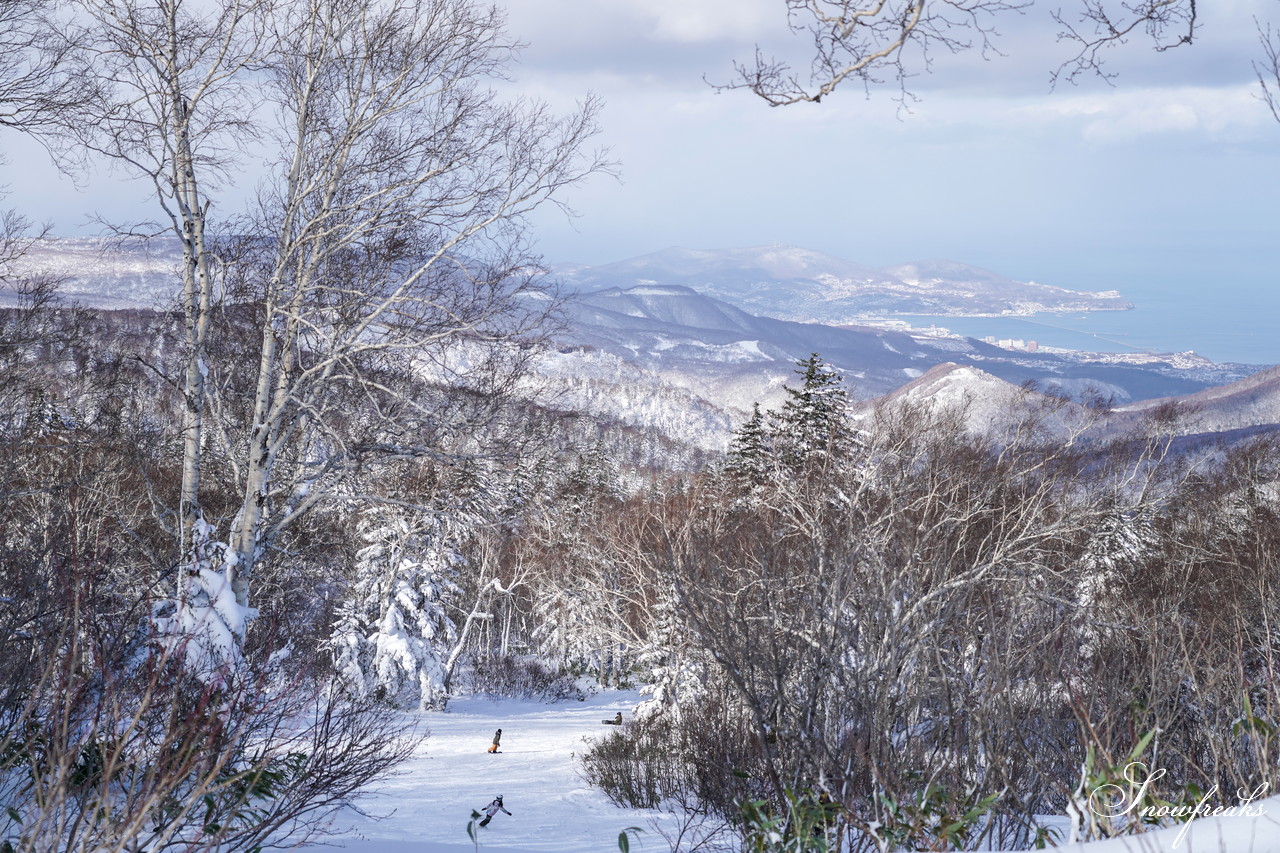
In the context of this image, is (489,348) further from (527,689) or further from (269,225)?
(527,689)

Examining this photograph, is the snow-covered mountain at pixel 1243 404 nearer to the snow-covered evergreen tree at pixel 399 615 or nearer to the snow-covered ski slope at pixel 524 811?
the snow-covered evergreen tree at pixel 399 615

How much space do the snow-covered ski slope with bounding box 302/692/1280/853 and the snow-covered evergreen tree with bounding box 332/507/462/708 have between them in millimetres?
3062

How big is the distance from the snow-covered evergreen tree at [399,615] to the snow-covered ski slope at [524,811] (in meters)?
3.06

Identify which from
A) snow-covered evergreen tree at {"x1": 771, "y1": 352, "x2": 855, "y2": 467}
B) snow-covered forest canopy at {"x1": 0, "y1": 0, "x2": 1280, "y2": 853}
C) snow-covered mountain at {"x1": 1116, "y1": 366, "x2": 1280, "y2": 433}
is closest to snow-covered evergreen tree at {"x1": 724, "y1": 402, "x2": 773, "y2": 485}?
snow-covered evergreen tree at {"x1": 771, "y1": 352, "x2": 855, "y2": 467}

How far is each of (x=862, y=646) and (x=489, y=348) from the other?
196 inches

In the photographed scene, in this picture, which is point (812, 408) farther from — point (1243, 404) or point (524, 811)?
point (1243, 404)

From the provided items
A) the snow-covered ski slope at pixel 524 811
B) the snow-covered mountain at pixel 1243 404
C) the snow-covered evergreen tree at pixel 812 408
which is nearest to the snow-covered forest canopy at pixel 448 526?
the snow-covered ski slope at pixel 524 811

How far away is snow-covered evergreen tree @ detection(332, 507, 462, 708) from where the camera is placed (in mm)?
22391

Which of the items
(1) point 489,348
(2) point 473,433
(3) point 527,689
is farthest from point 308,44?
(3) point 527,689

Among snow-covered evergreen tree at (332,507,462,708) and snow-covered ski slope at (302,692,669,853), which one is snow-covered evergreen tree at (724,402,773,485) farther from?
snow-covered evergreen tree at (332,507,462,708)

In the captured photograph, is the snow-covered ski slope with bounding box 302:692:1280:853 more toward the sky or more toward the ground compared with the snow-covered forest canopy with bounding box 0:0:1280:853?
more toward the ground

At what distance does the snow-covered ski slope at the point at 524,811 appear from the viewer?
2.21m

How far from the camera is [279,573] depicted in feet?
49.8

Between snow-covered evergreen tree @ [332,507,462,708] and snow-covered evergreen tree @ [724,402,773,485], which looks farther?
snow-covered evergreen tree @ [332,507,462,708]
